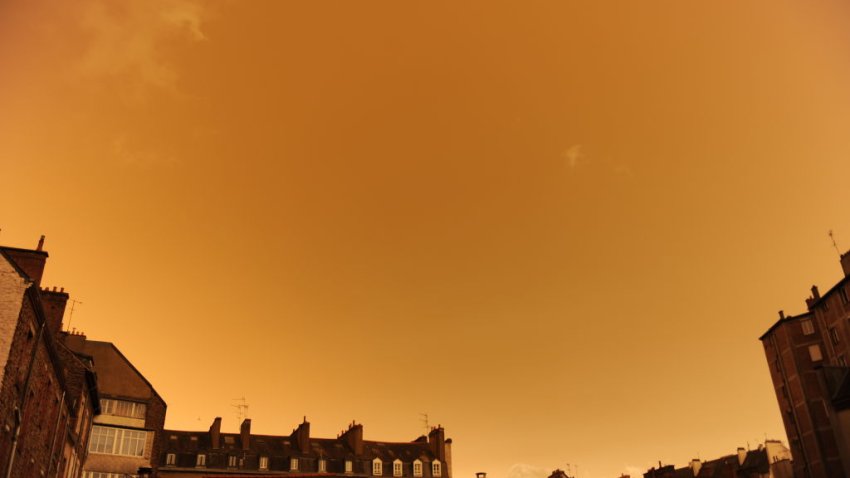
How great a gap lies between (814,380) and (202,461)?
210 feet

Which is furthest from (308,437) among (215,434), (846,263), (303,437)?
(846,263)

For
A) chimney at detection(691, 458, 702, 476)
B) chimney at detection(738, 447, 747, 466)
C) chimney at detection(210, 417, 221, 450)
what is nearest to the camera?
chimney at detection(210, 417, 221, 450)

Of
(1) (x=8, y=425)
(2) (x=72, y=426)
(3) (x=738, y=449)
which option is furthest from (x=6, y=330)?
(3) (x=738, y=449)

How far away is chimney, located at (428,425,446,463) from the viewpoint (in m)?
83.8

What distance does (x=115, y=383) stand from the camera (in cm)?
5456

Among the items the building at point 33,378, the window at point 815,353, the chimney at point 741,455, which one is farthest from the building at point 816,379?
the building at point 33,378

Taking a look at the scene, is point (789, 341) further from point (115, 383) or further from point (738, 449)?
point (115, 383)

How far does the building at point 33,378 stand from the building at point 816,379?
60.5 m

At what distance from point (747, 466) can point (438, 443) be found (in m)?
41.1

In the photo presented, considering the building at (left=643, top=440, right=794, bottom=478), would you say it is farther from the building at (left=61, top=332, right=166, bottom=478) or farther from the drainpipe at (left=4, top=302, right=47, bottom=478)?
the drainpipe at (left=4, top=302, right=47, bottom=478)

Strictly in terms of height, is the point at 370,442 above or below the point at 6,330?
above

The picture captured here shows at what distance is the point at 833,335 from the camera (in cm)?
6594

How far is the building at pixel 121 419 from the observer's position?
51.9m

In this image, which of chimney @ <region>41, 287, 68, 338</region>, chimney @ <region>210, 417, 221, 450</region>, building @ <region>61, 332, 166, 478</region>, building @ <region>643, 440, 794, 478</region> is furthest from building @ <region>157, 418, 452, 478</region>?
chimney @ <region>41, 287, 68, 338</region>
